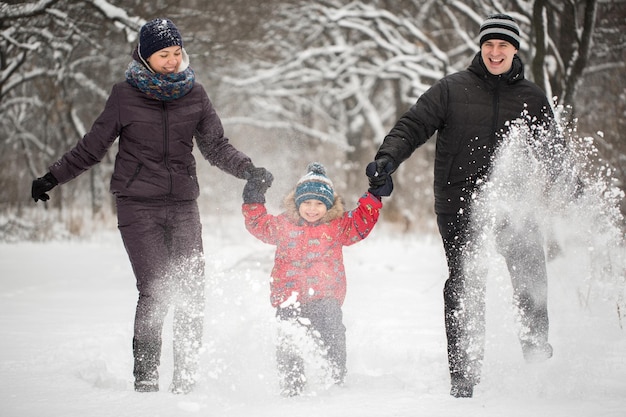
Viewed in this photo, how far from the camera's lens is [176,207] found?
3.50 meters

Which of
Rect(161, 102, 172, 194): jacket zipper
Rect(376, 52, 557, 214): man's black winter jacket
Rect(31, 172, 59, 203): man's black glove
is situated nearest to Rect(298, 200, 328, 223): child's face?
Rect(376, 52, 557, 214): man's black winter jacket

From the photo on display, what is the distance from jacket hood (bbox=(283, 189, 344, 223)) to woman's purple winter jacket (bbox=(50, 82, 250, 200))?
55 centimetres

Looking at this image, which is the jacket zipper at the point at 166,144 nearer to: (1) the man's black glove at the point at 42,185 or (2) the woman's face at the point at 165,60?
(2) the woman's face at the point at 165,60

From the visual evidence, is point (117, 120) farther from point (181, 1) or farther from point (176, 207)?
point (181, 1)

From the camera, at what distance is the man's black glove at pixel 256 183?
360 centimetres

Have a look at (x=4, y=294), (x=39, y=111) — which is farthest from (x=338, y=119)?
(x=4, y=294)

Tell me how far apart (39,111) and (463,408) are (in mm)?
16890

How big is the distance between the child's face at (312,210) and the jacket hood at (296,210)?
1.3 inches

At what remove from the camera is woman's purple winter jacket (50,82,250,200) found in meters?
3.39

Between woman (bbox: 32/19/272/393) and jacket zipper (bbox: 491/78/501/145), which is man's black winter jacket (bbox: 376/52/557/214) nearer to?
jacket zipper (bbox: 491/78/501/145)

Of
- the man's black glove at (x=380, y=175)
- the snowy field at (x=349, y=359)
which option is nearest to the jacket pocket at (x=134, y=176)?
the snowy field at (x=349, y=359)

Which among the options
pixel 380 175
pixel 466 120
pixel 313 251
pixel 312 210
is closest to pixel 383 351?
pixel 313 251

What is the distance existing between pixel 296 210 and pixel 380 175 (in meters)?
0.60

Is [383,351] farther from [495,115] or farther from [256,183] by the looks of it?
[495,115]
